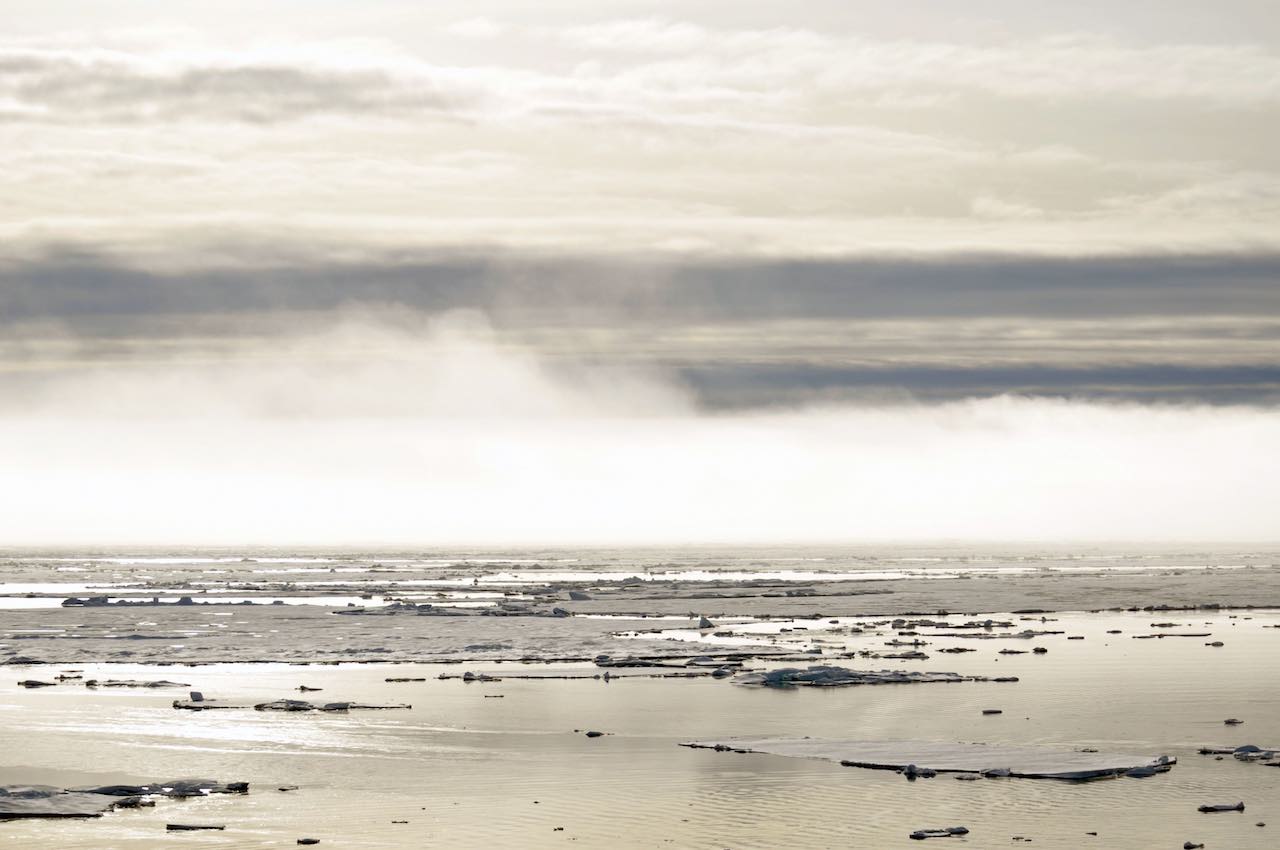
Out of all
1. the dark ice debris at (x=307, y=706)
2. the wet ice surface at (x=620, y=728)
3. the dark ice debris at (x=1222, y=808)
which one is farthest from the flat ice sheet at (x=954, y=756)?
the dark ice debris at (x=307, y=706)

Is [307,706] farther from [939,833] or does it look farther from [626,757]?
[939,833]

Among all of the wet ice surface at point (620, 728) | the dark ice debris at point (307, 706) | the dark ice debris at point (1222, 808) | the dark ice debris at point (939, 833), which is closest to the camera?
the dark ice debris at point (939, 833)

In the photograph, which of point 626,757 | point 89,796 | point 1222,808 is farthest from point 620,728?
point 1222,808

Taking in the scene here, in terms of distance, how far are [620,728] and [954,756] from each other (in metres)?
8.67

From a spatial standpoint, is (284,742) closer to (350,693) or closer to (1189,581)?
(350,693)

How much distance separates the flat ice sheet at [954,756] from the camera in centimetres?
Result: 3023

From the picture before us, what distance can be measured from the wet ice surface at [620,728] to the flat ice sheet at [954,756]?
25.6 inches

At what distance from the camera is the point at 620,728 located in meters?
37.4

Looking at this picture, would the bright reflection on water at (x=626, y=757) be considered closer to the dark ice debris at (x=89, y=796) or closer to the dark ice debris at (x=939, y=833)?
the dark ice debris at (x=939, y=833)

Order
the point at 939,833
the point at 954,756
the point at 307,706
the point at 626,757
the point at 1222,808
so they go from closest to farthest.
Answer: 1. the point at 939,833
2. the point at 1222,808
3. the point at 954,756
4. the point at 626,757
5. the point at 307,706

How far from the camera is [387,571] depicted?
541ft

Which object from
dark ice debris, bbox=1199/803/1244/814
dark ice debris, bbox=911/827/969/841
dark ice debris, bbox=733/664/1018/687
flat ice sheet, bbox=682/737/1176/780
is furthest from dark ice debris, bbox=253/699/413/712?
dark ice debris, bbox=1199/803/1244/814

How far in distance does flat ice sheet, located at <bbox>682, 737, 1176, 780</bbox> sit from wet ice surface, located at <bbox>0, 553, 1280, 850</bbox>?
65 cm

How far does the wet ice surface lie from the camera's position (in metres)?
26.2
